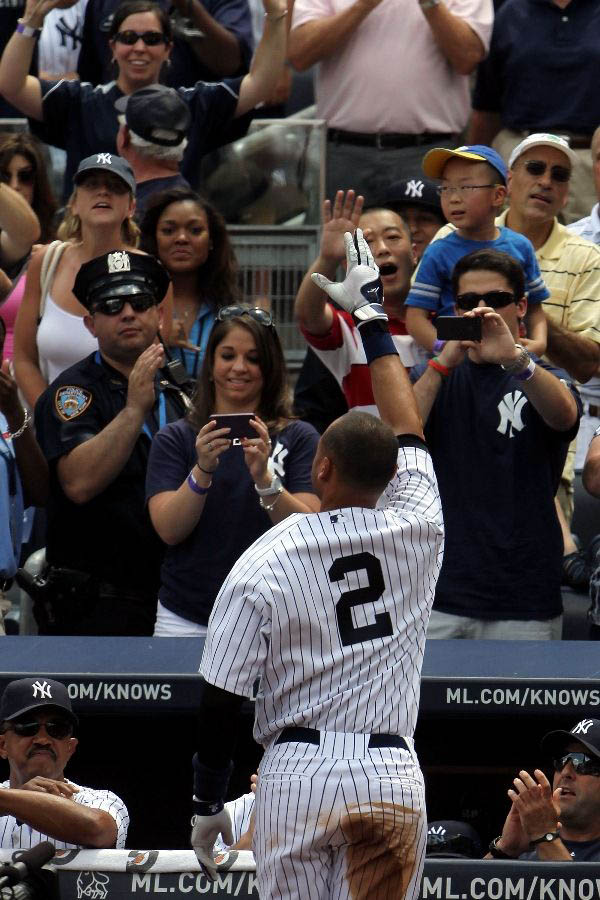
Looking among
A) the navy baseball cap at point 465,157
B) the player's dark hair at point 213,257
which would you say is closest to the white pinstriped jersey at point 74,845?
the player's dark hair at point 213,257

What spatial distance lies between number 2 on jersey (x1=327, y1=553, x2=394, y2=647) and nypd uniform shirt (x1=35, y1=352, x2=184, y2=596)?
2063 millimetres

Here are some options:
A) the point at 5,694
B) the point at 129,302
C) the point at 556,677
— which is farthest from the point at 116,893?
Answer: the point at 129,302

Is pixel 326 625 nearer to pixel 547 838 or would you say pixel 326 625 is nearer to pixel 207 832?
pixel 207 832

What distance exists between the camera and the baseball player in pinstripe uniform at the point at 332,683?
3.54m

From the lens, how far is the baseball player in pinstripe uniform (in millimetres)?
3543

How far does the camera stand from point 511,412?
18.1 feet

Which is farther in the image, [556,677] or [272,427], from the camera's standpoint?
[272,427]

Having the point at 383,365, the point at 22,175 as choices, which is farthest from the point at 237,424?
the point at 22,175

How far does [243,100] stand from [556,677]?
342 cm

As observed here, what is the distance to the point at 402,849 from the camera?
357cm

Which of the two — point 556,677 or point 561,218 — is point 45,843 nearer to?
point 556,677

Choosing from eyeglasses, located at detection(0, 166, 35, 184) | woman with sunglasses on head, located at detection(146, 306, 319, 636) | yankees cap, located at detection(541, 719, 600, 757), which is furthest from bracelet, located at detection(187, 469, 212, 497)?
eyeglasses, located at detection(0, 166, 35, 184)

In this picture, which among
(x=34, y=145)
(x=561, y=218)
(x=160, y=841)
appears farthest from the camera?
(x=561, y=218)

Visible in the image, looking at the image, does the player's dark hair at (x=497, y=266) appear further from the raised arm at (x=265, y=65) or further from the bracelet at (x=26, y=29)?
the bracelet at (x=26, y=29)
